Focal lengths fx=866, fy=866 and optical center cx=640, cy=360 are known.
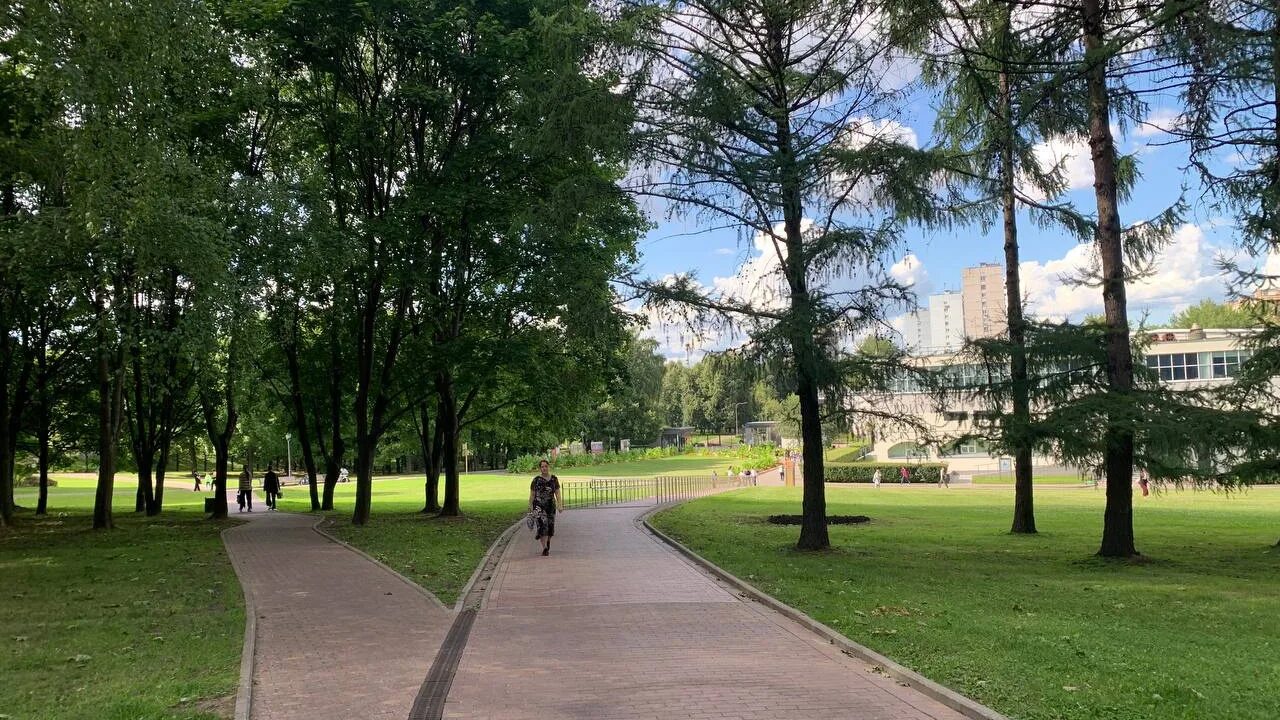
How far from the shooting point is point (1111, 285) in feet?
46.2

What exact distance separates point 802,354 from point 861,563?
11.0 ft

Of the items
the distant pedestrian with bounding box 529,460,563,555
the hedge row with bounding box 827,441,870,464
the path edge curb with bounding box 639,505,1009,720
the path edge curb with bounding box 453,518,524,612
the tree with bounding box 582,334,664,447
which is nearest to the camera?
the path edge curb with bounding box 639,505,1009,720

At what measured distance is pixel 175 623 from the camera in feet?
29.2

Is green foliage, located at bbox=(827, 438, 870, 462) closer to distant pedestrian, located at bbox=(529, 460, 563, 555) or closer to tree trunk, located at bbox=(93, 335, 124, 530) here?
tree trunk, located at bbox=(93, 335, 124, 530)

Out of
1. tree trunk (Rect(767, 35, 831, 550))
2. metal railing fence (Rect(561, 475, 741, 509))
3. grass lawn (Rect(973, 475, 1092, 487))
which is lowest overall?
grass lawn (Rect(973, 475, 1092, 487))

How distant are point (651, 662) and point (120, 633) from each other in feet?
17.6

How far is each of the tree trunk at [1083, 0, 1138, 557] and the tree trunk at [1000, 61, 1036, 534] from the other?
4.06 feet

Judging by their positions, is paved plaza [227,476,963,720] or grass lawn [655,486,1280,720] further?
grass lawn [655,486,1280,720]

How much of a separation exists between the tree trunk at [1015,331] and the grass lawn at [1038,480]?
96.6 feet

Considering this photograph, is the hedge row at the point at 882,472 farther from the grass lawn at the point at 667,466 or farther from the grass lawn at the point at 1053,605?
the grass lawn at the point at 1053,605

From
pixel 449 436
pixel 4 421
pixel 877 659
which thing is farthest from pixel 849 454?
pixel 877 659

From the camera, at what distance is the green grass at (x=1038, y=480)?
47344mm

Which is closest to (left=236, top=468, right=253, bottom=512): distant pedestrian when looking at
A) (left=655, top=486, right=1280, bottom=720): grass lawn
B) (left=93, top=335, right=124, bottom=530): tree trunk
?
(left=93, top=335, right=124, bottom=530): tree trunk

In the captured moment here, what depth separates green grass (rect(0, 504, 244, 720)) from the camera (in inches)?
237
